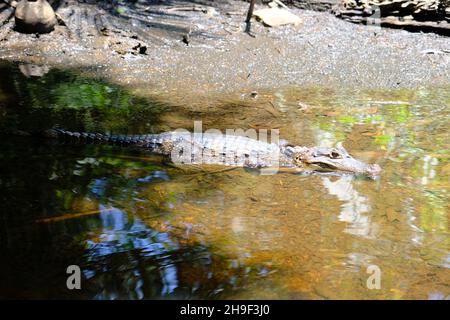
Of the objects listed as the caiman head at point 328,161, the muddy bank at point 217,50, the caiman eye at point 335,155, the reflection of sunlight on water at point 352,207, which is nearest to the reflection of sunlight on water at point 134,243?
the reflection of sunlight on water at point 352,207

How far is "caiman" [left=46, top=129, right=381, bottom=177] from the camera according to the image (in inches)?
211

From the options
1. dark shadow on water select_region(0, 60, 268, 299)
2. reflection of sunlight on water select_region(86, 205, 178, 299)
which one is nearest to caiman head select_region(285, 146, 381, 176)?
dark shadow on water select_region(0, 60, 268, 299)

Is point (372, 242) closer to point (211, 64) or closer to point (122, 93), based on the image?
point (122, 93)

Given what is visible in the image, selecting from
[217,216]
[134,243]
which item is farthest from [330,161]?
[134,243]

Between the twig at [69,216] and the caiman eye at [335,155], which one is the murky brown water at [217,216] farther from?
the caiman eye at [335,155]

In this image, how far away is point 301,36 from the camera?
372 inches

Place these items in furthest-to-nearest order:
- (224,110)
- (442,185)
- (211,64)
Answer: (211,64), (224,110), (442,185)

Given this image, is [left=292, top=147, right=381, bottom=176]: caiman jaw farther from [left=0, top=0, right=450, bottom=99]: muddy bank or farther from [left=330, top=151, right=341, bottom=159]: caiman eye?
[left=0, top=0, right=450, bottom=99]: muddy bank

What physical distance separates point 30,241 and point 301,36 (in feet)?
22.9

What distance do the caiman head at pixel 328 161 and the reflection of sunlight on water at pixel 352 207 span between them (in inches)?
5.6

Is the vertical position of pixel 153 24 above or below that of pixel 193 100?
above

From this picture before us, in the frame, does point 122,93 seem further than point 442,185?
Yes

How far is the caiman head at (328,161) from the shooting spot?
202 inches
